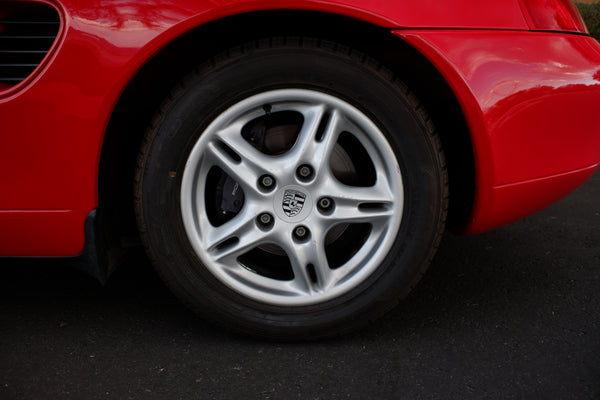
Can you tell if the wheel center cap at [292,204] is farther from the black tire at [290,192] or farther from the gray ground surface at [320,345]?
the gray ground surface at [320,345]

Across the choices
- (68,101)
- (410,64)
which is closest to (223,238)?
(68,101)

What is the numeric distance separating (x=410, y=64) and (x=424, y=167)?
303 millimetres

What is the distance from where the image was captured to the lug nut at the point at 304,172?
1486 mm

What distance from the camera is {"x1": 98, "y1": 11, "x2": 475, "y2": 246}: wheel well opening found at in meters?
1.49

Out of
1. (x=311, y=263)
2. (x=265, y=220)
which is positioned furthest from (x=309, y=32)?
(x=311, y=263)

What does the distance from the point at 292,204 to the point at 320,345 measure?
0.41m

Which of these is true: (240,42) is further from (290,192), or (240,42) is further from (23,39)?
(23,39)

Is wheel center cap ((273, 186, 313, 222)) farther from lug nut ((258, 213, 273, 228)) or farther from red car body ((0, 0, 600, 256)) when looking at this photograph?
red car body ((0, 0, 600, 256))

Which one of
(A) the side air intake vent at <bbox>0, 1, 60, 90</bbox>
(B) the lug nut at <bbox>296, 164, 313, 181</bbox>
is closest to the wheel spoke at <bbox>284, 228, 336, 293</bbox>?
(B) the lug nut at <bbox>296, 164, 313, 181</bbox>

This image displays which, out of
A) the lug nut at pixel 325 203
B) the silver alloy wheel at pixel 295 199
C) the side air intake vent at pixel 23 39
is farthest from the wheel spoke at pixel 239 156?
the side air intake vent at pixel 23 39

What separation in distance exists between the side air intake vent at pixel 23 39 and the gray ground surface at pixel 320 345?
0.53 metres

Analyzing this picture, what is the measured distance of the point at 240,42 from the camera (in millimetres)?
1525

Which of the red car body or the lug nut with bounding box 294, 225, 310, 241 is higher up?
the red car body

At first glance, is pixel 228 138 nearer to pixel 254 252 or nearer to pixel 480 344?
pixel 254 252
